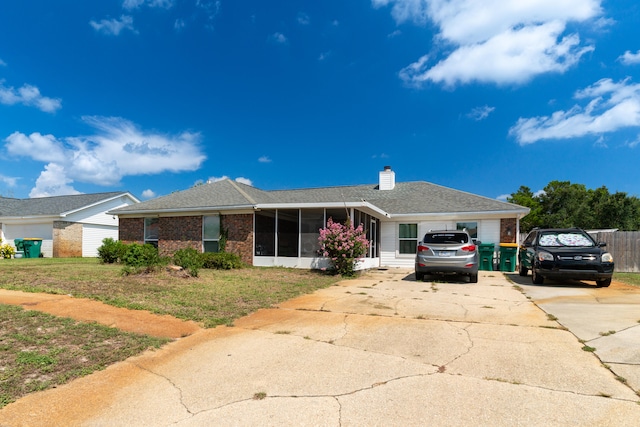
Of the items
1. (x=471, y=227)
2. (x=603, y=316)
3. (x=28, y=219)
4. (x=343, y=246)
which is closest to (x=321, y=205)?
(x=343, y=246)

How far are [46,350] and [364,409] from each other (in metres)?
3.76

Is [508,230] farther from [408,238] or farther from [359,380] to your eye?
[359,380]

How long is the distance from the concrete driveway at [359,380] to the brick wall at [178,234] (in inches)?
437

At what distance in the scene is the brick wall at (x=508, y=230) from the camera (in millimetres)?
14695

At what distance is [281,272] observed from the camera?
1250 centimetres

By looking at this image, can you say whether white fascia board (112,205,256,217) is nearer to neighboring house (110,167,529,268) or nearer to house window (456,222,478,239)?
neighboring house (110,167,529,268)

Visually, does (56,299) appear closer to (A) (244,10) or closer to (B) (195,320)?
(B) (195,320)

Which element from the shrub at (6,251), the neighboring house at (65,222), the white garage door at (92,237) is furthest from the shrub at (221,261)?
the shrub at (6,251)

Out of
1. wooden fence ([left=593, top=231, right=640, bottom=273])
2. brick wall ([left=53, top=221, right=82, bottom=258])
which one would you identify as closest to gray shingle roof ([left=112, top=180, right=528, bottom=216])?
wooden fence ([left=593, top=231, right=640, bottom=273])

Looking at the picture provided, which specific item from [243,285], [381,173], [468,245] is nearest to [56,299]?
[243,285]

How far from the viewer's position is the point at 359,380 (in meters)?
3.37

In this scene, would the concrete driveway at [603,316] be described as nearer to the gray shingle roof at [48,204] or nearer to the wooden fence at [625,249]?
the wooden fence at [625,249]

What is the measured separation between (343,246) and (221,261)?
4.77 m

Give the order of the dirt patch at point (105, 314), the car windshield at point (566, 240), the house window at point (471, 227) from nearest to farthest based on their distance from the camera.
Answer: the dirt patch at point (105, 314) → the car windshield at point (566, 240) → the house window at point (471, 227)
